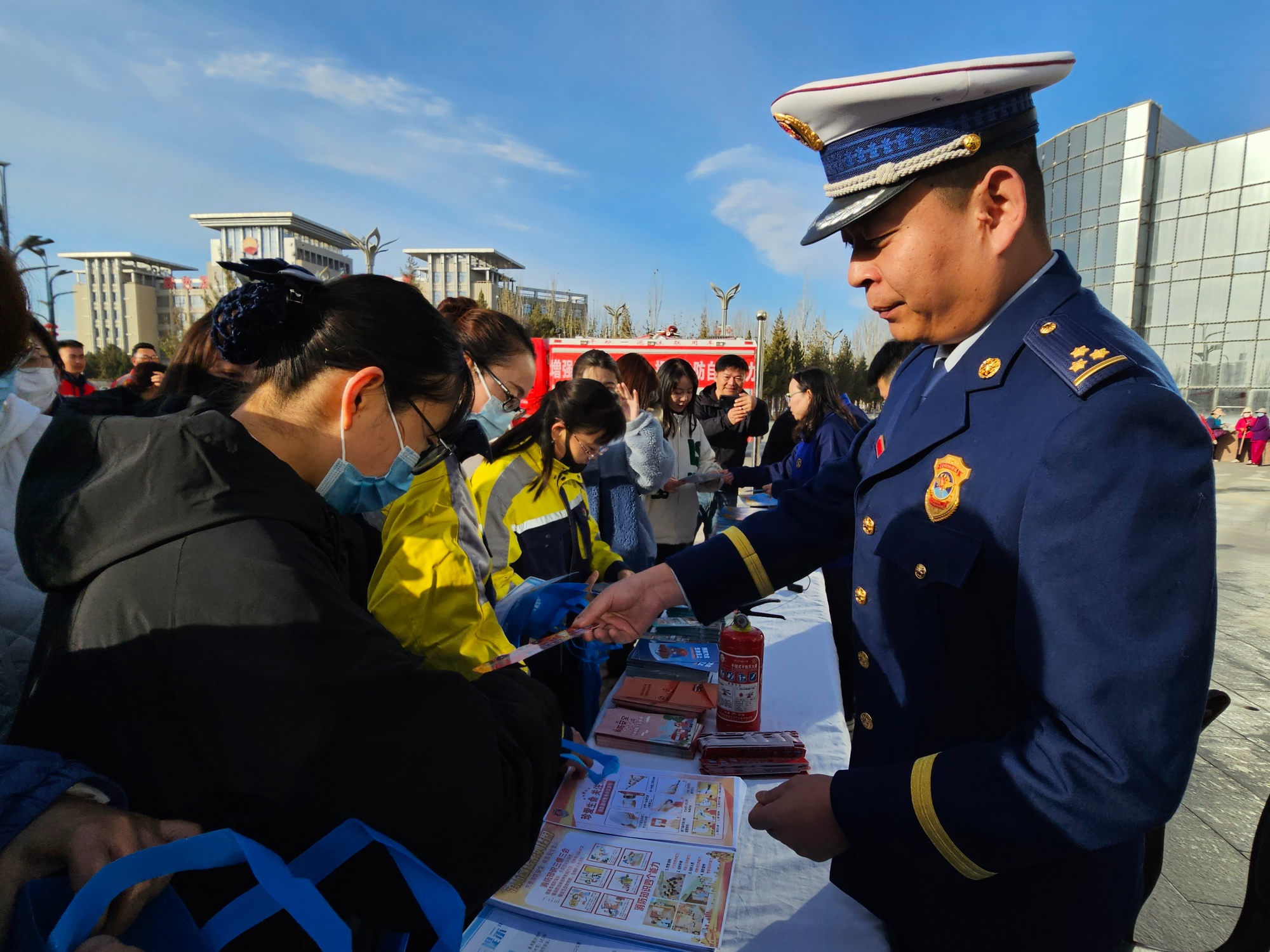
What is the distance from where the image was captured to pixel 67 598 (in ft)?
2.99

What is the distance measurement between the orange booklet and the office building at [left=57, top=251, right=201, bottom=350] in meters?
78.9

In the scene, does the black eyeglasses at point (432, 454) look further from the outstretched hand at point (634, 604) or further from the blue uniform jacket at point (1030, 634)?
the blue uniform jacket at point (1030, 634)

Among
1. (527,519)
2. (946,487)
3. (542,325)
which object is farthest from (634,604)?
(542,325)

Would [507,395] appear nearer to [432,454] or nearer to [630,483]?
[630,483]

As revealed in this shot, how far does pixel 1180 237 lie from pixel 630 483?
3114 cm

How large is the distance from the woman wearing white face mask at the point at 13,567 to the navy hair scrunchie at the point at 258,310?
1.11 ft

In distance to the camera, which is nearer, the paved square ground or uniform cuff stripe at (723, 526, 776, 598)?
uniform cuff stripe at (723, 526, 776, 598)

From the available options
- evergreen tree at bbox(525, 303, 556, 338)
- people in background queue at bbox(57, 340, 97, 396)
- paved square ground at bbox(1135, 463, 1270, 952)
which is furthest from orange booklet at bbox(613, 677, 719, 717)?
evergreen tree at bbox(525, 303, 556, 338)

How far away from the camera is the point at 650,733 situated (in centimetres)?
189

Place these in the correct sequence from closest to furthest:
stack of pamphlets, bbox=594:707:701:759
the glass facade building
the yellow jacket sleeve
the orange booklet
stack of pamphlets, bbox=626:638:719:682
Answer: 1. the yellow jacket sleeve
2. stack of pamphlets, bbox=594:707:701:759
3. the orange booklet
4. stack of pamphlets, bbox=626:638:719:682
5. the glass facade building

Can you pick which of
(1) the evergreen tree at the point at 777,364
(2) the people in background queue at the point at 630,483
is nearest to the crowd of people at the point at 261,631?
(2) the people in background queue at the point at 630,483

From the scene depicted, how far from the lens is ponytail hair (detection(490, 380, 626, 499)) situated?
3074mm

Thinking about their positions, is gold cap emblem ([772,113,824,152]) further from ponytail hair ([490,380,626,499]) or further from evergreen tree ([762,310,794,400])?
evergreen tree ([762,310,794,400])

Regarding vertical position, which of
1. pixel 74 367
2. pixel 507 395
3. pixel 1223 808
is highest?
pixel 74 367
